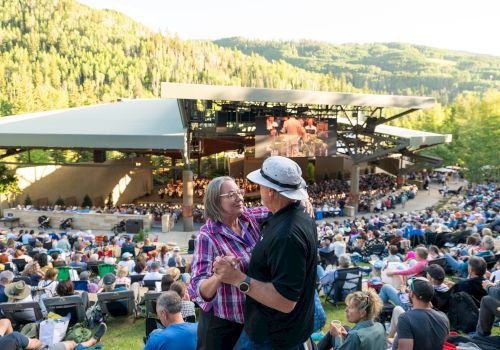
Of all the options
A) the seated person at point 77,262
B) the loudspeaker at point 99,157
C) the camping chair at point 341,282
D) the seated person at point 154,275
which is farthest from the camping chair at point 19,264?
the loudspeaker at point 99,157

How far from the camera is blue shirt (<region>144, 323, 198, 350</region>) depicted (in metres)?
3.46

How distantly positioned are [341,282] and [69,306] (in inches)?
172

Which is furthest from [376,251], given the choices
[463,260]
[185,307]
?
[185,307]

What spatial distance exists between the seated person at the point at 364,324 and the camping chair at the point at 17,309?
14.0 ft

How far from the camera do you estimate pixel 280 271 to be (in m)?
2.07

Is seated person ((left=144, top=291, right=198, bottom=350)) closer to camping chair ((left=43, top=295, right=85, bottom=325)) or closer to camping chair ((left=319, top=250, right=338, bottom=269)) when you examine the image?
camping chair ((left=43, top=295, right=85, bottom=325))

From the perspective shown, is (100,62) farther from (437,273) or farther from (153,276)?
(437,273)

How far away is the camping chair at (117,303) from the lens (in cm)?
676

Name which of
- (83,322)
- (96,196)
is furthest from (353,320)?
(96,196)

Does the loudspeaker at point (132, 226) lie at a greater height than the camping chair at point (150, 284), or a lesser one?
lesser

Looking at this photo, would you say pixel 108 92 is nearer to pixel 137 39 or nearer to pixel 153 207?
pixel 137 39

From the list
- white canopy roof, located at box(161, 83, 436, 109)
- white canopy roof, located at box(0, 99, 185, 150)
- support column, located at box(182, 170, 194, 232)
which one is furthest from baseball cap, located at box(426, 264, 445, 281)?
support column, located at box(182, 170, 194, 232)

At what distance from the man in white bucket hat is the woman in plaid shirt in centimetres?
13

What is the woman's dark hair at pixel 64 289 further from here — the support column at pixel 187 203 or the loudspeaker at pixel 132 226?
the support column at pixel 187 203
